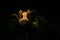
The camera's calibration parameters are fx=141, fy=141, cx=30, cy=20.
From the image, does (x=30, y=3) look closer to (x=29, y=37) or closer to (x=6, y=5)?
(x=6, y=5)

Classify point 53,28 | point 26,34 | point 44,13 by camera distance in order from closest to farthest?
point 26,34
point 53,28
point 44,13

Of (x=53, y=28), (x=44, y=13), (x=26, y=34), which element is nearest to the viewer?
(x=26, y=34)

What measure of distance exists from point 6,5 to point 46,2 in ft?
2.07

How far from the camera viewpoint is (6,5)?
221 cm

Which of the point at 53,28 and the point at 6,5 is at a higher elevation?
the point at 6,5

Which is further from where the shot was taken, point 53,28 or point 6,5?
point 6,5

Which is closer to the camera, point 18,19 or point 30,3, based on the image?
point 18,19

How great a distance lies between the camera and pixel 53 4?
2217mm

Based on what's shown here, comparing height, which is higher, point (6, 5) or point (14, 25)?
point (6, 5)

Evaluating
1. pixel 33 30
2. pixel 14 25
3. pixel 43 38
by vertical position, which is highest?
pixel 14 25

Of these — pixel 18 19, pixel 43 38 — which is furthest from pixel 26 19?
pixel 43 38

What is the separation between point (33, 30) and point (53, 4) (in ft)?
1.88

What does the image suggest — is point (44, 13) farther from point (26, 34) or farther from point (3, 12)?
point (3, 12)

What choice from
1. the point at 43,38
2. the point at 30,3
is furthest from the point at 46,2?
the point at 43,38
